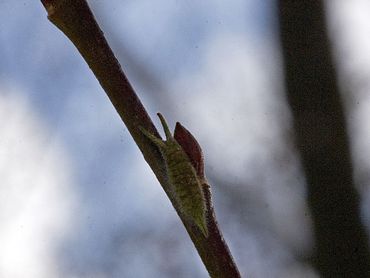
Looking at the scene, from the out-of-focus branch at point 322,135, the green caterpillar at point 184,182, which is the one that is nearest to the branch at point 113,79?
the green caterpillar at point 184,182

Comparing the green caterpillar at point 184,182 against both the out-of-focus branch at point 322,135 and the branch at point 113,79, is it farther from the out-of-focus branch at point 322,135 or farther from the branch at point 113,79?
the out-of-focus branch at point 322,135

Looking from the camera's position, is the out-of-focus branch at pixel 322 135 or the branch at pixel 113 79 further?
the out-of-focus branch at pixel 322 135

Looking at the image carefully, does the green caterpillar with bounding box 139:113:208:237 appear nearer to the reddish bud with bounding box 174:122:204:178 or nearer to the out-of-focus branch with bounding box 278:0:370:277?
the reddish bud with bounding box 174:122:204:178

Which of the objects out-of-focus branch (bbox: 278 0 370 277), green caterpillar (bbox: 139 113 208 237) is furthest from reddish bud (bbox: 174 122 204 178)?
out-of-focus branch (bbox: 278 0 370 277)

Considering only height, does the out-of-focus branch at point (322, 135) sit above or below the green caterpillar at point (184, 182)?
above

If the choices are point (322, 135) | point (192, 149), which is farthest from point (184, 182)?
point (322, 135)

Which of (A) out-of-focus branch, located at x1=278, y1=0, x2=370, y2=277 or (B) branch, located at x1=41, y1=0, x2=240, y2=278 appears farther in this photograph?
(A) out-of-focus branch, located at x1=278, y1=0, x2=370, y2=277

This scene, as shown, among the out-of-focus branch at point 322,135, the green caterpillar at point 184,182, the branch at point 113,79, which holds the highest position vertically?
the out-of-focus branch at point 322,135
